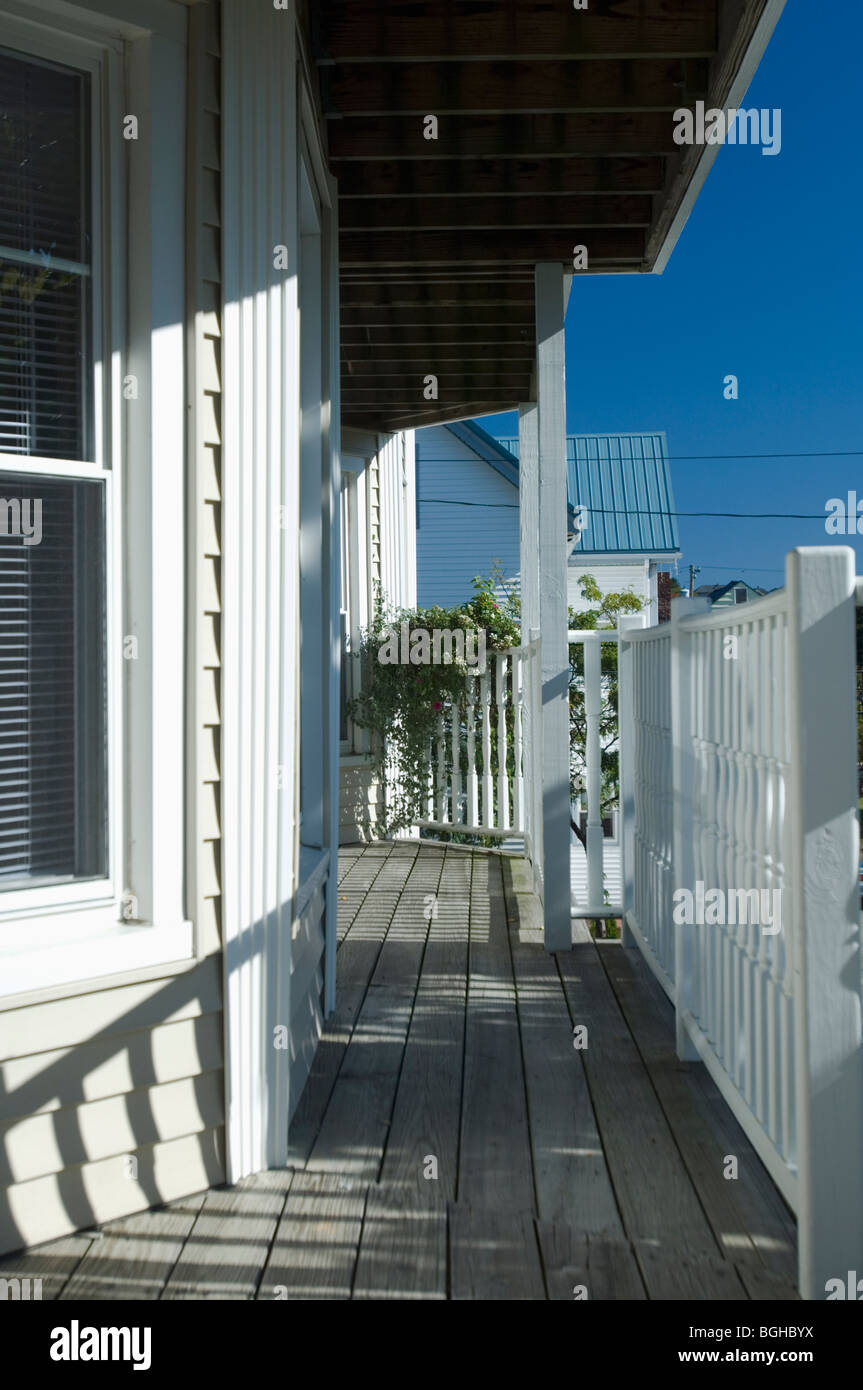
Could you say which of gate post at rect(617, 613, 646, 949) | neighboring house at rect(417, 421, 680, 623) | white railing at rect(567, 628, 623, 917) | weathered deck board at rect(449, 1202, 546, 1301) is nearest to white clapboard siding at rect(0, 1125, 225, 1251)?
weathered deck board at rect(449, 1202, 546, 1301)

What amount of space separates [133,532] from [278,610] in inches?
14.5

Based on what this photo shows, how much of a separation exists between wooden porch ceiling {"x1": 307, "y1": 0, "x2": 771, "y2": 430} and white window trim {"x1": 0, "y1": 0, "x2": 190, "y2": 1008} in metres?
1.11

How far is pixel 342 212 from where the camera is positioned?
13.2 feet

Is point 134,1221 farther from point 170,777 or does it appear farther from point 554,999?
point 554,999

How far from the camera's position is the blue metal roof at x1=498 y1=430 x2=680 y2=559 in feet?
57.0

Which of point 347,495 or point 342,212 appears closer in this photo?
point 342,212

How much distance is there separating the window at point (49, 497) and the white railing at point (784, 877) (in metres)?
1.28

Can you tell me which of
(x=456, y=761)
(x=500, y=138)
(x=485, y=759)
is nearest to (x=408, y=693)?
(x=456, y=761)

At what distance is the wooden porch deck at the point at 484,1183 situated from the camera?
6.24ft

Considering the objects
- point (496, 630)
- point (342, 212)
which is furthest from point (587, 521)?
point (342, 212)

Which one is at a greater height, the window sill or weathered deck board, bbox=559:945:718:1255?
the window sill

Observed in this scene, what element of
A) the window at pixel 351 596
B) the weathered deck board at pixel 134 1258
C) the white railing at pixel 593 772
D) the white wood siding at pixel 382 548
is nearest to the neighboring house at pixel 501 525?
the white wood siding at pixel 382 548

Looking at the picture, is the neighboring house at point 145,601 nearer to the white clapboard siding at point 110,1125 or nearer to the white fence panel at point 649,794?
the white clapboard siding at point 110,1125

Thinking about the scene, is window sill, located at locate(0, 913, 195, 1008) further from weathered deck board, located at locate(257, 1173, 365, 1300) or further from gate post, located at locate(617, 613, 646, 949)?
gate post, located at locate(617, 613, 646, 949)
